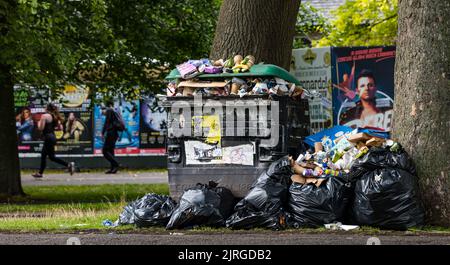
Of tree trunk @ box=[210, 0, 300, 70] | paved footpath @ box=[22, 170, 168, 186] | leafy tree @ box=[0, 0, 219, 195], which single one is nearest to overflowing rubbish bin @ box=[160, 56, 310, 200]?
tree trunk @ box=[210, 0, 300, 70]

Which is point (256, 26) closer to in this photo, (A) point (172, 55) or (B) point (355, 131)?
(B) point (355, 131)

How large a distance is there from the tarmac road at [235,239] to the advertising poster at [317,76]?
258 inches

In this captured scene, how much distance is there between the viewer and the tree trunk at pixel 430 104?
954cm

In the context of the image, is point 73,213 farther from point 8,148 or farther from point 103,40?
point 8,148

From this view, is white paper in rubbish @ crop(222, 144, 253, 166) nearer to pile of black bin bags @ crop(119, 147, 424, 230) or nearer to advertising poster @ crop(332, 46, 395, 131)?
pile of black bin bags @ crop(119, 147, 424, 230)

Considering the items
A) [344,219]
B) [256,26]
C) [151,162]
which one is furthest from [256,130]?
[151,162]

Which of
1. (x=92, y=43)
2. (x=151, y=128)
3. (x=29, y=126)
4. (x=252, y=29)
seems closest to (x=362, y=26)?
(x=151, y=128)

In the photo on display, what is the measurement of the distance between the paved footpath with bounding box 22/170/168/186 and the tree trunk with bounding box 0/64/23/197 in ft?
16.4

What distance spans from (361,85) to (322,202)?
257 inches

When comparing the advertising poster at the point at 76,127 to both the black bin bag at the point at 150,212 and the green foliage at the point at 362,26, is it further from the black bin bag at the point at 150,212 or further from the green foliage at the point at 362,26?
the black bin bag at the point at 150,212

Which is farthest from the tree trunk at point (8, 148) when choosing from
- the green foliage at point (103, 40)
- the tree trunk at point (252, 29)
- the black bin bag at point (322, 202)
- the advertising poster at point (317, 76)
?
the black bin bag at point (322, 202)

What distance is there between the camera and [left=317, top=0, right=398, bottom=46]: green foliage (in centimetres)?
2375

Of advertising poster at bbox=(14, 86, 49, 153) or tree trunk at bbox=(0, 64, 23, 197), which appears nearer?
tree trunk at bbox=(0, 64, 23, 197)

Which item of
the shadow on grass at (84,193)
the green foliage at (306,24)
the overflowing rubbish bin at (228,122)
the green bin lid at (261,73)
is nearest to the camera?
the overflowing rubbish bin at (228,122)
